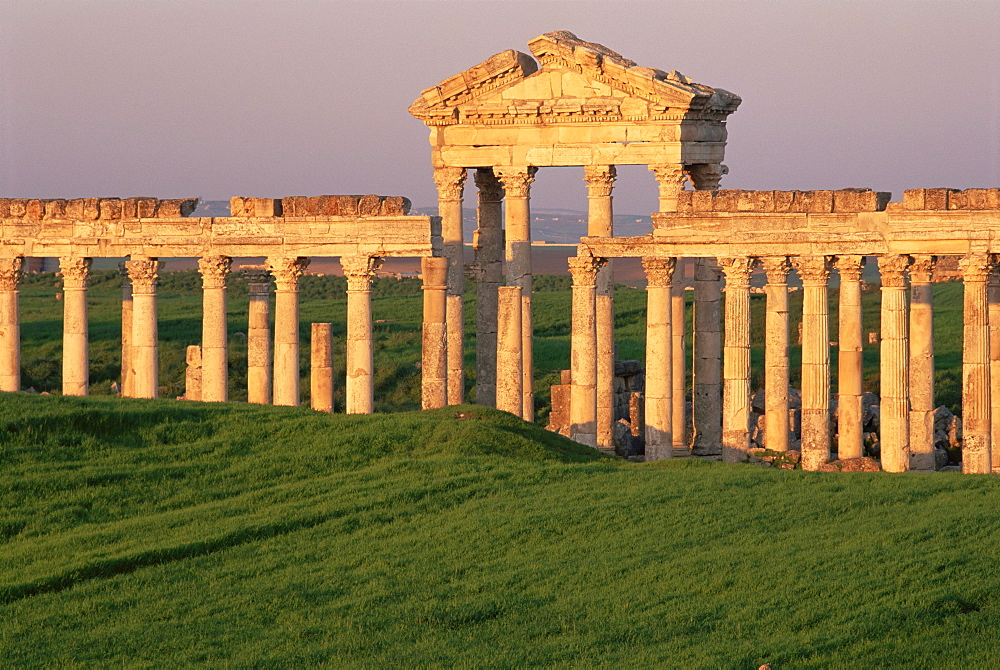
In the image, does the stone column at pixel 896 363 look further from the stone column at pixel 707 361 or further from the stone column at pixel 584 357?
the stone column at pixel 584 357

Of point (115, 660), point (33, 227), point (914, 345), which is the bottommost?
point (115, 660)

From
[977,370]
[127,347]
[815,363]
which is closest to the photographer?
[977,370]

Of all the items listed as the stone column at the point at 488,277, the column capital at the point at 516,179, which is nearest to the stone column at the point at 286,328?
the column capital at the point at 516,179

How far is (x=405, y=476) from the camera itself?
44.6m

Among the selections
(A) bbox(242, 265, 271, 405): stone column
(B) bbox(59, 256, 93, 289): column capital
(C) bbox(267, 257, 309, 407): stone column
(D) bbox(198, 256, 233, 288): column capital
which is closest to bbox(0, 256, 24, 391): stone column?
(B) bbox(59, 256, 93, 289): column capital

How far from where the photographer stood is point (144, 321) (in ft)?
197

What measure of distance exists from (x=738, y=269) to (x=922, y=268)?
17.9ft

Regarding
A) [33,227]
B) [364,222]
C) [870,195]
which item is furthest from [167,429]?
[870,195]

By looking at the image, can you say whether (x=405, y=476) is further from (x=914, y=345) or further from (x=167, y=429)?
(x=914, y=345)

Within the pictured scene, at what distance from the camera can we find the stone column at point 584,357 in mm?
57344

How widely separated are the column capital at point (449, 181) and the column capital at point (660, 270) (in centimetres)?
846

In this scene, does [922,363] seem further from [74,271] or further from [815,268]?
[74,271]

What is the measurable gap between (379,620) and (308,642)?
1.65 meters

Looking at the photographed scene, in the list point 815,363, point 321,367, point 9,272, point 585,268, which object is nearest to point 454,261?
point 321,367
